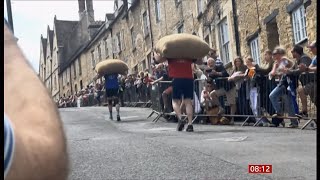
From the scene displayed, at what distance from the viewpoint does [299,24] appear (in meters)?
13.1

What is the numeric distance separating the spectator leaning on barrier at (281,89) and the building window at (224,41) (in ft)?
30.4

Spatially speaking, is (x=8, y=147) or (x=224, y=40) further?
(x=224, y=40)

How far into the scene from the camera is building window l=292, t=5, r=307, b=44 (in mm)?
12812

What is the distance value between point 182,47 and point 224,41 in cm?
→ 1054

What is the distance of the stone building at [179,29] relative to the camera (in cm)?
1379

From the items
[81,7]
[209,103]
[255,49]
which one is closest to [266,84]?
[209,103]

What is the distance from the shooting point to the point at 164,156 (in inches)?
231

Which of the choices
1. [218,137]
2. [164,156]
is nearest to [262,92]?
[218,137]

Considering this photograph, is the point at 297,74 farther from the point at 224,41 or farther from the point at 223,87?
the point at 224,41

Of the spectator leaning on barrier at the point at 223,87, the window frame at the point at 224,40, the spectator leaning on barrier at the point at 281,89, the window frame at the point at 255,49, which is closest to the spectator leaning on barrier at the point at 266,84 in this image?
the spectator leaning on barrier at the point at 281,89

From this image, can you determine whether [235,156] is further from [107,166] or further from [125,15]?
[125,15]

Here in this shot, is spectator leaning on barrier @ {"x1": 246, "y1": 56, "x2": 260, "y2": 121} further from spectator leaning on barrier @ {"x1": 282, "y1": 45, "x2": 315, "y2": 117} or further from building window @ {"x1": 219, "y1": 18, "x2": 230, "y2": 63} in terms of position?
building window @ {"x1": 219, "y1": 18, "x2": 230, "y2": 63}

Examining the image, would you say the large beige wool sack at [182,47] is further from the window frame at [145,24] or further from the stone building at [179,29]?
the window frame at [145,24]
